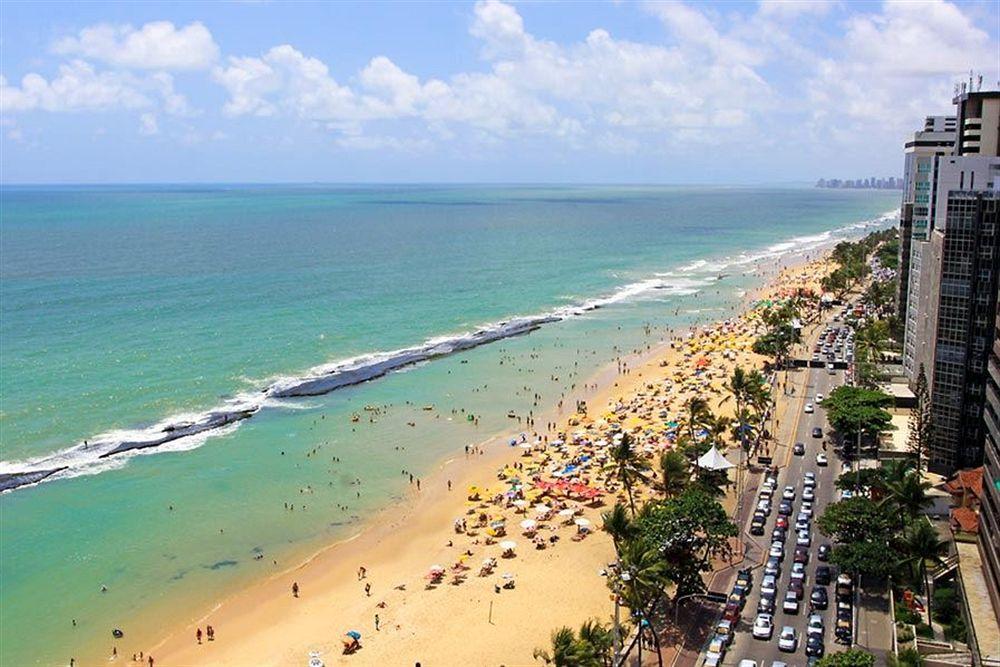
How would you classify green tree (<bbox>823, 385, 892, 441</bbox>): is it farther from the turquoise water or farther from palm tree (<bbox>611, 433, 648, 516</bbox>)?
the turquoise water

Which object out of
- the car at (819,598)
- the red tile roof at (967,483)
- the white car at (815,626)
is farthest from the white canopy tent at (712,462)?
the white car at (815,626)

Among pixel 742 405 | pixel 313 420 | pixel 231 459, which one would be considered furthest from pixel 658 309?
pixel 231 459

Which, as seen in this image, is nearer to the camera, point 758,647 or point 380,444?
point 758,647

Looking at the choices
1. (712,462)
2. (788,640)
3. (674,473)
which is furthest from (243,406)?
(788,640)

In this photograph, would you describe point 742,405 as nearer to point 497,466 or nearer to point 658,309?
point 497,466

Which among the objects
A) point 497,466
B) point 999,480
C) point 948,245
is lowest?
point 497,466

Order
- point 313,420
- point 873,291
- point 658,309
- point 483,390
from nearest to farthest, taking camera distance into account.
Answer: point 313,420 → point 483,390 → point 873,291 → point 658,309

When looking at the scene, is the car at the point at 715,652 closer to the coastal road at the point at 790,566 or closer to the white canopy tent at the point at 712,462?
the coastal road at the point at 790,566
